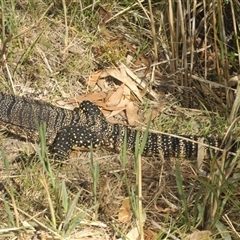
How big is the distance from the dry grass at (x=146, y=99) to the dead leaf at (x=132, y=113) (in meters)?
0.18

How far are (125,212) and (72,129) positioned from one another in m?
1.27

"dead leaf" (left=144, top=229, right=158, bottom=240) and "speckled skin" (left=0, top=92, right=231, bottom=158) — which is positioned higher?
"speckled skin" (left=0, top=92, right=231, bottom=158)

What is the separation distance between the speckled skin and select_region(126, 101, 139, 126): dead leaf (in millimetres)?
113

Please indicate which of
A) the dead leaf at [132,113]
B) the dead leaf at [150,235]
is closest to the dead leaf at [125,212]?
the dead leaf at [150,235]

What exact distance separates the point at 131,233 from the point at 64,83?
6.21 feet

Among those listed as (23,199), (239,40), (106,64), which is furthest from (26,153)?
(239,40)

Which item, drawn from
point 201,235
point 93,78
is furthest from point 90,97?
point 201,235

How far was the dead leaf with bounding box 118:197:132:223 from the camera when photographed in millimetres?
3559

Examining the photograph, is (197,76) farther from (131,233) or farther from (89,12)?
(131,233)

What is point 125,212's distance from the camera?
11.8 feet

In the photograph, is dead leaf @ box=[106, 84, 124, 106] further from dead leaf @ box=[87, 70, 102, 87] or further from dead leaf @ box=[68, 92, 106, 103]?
dead leaf @ box=[87, 70, 102, 87]

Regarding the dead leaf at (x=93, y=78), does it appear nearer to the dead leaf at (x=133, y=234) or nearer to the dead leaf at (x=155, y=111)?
the dead leaf at (x=155, y=111)

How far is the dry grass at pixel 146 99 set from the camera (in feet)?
11.0

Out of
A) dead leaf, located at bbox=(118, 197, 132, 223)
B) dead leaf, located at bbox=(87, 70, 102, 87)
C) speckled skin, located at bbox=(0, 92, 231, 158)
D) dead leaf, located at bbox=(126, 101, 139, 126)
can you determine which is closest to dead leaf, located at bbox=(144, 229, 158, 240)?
dead leaf, located at bbox=(118, 197, 132, 223)
